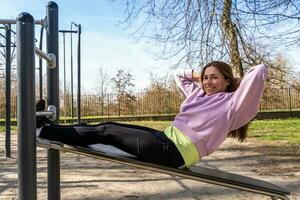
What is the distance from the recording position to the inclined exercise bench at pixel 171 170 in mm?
1910

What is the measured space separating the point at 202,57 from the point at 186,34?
1.51 feet

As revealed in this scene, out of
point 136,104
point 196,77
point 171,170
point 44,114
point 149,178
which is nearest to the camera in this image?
point 171,170

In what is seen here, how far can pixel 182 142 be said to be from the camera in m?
2.21

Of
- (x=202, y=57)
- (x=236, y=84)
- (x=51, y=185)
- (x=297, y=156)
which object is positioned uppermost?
(x=202, y=57)

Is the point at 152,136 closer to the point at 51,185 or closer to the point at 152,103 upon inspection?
the point at 51,185

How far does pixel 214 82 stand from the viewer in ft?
7.96

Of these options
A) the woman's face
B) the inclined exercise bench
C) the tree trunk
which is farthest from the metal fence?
the inclined exercise bench

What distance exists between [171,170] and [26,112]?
27.7 inches

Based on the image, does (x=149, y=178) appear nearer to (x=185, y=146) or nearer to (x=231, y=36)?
(x=185, y=146)

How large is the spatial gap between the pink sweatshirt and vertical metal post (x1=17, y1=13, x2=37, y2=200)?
2.77 feet

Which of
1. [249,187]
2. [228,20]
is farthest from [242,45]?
[249,187]

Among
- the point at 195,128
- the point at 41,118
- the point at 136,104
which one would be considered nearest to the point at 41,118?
the point at 41,118

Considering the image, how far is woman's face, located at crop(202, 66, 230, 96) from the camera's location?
242 cm

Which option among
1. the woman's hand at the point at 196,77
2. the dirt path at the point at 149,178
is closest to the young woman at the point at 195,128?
the woman's hand at the point at 196,77
